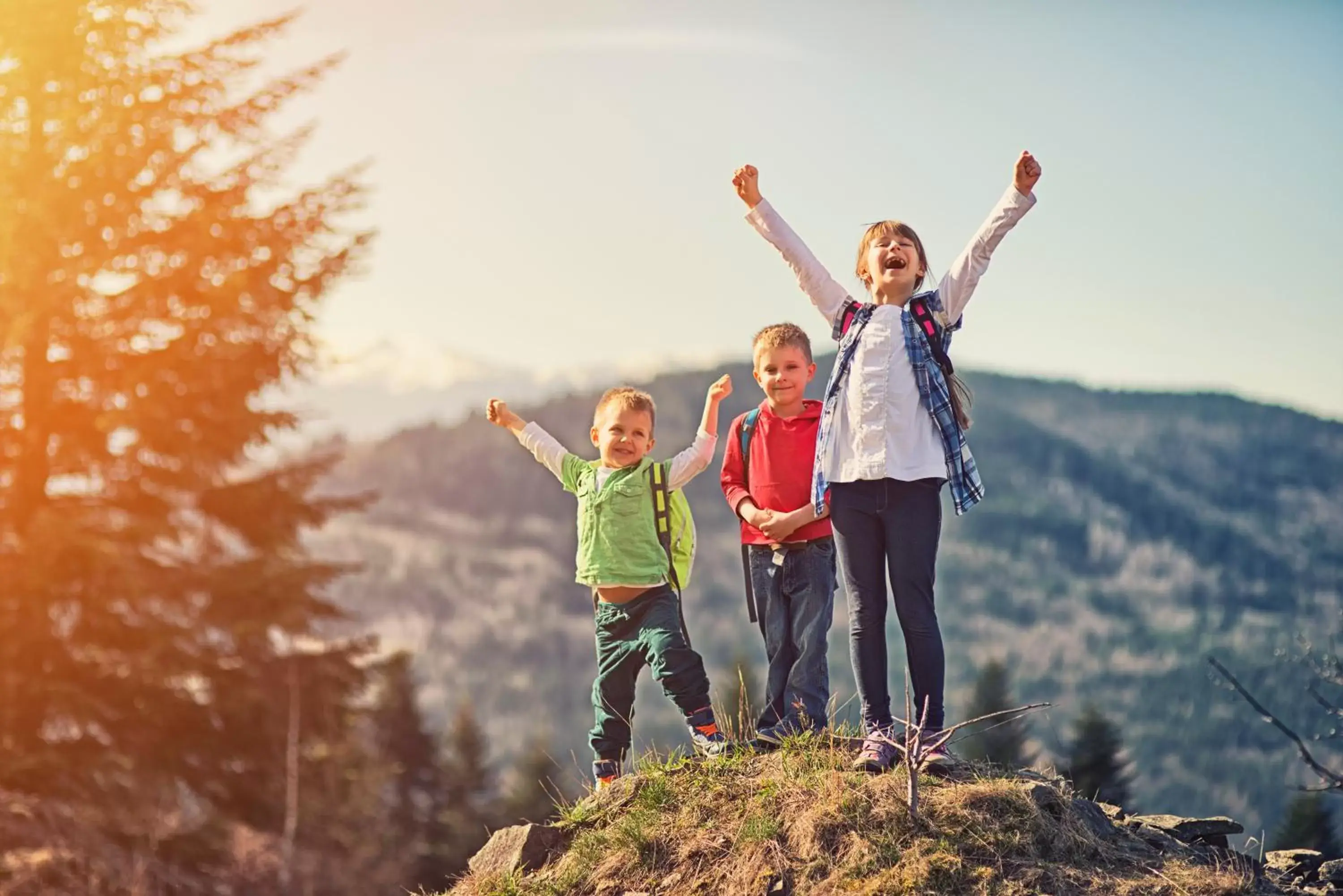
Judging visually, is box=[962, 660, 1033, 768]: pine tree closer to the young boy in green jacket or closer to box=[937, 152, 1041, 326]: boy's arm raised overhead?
the young boy in green jacket

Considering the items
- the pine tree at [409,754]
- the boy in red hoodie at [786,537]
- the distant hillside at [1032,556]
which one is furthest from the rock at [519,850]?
the distant hillside at [1032,556]

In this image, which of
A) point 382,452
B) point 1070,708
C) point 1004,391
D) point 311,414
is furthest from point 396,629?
point 311,414

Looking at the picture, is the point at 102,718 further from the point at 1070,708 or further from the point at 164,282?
the point at 1070,708

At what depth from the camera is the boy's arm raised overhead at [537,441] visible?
6.18 meters

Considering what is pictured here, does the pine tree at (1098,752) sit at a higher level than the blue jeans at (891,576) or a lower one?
lower

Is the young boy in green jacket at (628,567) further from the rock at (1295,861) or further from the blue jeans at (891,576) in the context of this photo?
the rock at (1295,861)

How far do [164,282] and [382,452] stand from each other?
134555 mm

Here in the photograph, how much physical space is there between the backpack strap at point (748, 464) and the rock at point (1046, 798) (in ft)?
4.59

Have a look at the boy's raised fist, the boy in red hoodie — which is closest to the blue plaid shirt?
the boy in red hoodie

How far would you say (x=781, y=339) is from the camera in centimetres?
589

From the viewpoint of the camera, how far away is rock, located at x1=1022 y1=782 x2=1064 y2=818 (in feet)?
17.3

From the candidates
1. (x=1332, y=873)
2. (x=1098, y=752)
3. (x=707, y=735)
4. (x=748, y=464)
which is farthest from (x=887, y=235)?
(x=1098, y=752)

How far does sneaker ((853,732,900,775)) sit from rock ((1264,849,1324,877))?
82.4 inches

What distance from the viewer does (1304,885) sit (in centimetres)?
595
